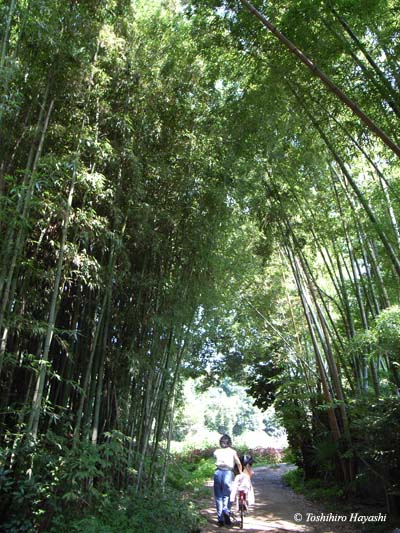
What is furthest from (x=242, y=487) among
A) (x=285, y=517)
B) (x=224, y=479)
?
(x=285, y=517)

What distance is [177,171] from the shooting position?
14.8 feet

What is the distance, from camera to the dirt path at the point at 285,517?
181 inches

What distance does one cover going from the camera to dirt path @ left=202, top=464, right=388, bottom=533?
4.60 m

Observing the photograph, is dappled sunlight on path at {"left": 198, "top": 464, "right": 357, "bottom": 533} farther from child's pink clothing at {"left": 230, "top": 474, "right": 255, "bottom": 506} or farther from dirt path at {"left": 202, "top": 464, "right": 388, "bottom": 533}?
child's pink clothing at {"left": 230, "top": 474, "right": 255, "bottom": 506}

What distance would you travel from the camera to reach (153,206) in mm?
4418

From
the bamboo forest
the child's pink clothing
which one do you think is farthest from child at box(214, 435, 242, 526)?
the bamboo forest

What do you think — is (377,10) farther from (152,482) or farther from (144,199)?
(152,482)

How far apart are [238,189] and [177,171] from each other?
898mm

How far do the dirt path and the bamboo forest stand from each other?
0.32ft

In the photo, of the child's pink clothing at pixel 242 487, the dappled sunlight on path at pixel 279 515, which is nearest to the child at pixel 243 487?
the child's pink clothing at pixel 242 487

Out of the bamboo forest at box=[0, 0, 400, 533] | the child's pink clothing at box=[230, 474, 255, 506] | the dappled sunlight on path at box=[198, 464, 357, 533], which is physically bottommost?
the dappled sunlight on path at box=[198, 464, 357, 533]

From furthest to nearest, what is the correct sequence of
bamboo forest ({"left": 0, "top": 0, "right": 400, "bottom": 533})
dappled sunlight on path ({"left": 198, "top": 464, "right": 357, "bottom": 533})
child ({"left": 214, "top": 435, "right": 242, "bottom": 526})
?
dappled sunlight on path ({"left": 198, "top": 464, "right": 357, "bottom": 533}), child ({"left": 214, "top": 435, "right": 242, "bottom": 526}), bamboo forest ({"left": 0, "top": 0, "right": 400, "bottom": 533})

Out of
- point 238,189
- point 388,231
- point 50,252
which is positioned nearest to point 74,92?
point 50,252

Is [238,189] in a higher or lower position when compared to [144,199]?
higher
